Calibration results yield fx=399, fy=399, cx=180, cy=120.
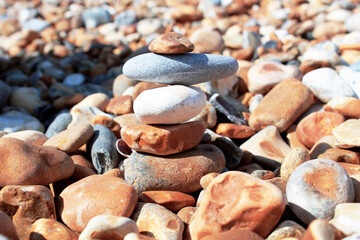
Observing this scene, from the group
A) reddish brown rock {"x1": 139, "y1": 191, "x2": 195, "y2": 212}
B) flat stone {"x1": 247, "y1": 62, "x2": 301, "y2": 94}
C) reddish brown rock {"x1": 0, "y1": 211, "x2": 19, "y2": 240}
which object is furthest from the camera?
flat stone {"x1": 247, "y1": 62, "x2": 301, "y2": 94}

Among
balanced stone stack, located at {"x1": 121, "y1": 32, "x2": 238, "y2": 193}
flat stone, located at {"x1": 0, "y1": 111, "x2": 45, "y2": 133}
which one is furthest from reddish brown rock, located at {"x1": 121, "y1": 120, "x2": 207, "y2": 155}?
flat stone, located at {"x1": 0, "y1": 111, "x2": 45, "y2": 133}

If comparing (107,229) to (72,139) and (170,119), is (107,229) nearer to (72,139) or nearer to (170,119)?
(170,119)

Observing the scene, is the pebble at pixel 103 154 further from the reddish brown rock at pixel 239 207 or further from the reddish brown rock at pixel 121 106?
the reddish brown rock at pixel 239 207

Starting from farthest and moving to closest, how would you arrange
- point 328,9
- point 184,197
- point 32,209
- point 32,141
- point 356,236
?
point 328,9, point 32,141, point 184,197, point 32,209, point 356,236

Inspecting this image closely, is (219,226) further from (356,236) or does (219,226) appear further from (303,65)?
(303,65)

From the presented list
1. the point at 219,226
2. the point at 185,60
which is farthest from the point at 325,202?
the point at 185,60

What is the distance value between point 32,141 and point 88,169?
88 cm

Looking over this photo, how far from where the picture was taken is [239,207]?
2447mm

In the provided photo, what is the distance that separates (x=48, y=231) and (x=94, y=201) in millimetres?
406

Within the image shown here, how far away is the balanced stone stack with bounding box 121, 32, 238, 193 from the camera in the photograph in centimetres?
322

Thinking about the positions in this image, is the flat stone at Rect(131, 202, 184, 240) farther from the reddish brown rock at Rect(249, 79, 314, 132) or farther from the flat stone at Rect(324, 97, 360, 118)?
the flat stone at Rect(324, 97, 360, 118)

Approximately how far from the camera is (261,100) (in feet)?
16.1

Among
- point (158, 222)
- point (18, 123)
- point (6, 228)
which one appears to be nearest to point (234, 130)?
point (158, 222)

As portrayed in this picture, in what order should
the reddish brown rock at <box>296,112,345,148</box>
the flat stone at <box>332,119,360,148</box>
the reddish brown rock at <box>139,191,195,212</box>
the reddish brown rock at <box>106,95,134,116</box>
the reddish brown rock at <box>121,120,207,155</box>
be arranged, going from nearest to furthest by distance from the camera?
the reddish brown rock at <box>139,191,195,212</box>
the reddish brown rock at <box>121,120,207,155</box>
the flat stone at <box>332,119,360,148</box>
the reddish brown rock at <box>296,112,345,148</box>
the reddish brown rock at <box>106,95,134,116</box>
